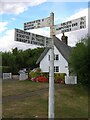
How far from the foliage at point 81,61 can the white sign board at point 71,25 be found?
2305 cm

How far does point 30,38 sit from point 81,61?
23.9 meters

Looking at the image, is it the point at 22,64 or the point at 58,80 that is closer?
the point at 58,80

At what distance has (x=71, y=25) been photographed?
10.1m

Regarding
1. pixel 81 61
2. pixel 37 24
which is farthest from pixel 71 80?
pixel 37 24

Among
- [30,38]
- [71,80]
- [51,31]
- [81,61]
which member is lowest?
[71,80]

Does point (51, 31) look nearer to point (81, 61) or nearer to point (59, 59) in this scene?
point (81, 61)

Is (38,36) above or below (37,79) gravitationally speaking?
above

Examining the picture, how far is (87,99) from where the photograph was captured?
90.4ft

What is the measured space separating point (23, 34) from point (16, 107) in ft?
36.0

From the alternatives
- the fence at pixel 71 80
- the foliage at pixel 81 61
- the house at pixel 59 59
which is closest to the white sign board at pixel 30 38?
the foliage at pixel 81 61

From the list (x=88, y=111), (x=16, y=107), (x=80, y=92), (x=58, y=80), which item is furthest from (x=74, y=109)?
(x=58, y=80)

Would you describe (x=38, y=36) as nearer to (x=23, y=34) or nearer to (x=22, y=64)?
(x=23, y=34)

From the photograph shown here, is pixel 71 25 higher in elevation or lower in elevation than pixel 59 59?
lower

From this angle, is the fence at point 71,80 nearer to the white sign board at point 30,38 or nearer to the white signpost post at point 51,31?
the white sign board at point 30,38
